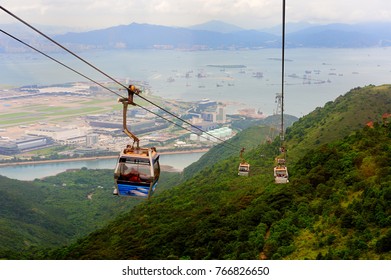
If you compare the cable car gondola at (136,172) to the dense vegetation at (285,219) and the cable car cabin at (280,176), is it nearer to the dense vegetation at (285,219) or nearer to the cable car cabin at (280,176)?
the dense vegetation at (285,219)

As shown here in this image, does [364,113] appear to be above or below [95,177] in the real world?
above

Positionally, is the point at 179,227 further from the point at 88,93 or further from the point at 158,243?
the point at 88,93

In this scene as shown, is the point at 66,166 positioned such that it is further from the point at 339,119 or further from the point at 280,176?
the point at 280,176

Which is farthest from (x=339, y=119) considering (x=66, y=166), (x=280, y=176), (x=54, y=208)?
(x=66, y=166)

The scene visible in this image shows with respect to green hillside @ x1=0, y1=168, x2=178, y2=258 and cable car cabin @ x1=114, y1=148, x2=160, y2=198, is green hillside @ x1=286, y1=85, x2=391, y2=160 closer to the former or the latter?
green hillside @ x1=0, y1=168, x2=178, y2=258

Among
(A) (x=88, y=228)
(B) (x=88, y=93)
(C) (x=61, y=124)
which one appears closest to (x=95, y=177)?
(A) (x=88, y=228)
